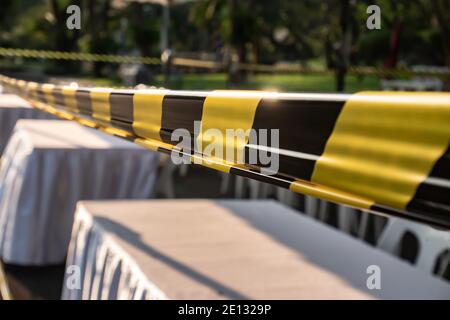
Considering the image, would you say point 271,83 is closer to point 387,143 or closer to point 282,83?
point 282,83

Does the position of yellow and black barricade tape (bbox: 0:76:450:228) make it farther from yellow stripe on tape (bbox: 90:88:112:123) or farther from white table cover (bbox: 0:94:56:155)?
white table cover (bbox: 0:94:56:155)

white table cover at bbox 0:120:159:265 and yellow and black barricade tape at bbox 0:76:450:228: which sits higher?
yellow and black barricade tape at bbox 0:76:450:228

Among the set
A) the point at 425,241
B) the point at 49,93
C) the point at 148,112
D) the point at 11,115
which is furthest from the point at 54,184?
the point at 11,115

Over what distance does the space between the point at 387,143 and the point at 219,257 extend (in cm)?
147

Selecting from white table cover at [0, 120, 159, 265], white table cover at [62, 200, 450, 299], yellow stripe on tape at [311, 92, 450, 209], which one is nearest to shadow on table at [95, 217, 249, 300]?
white table cover at [62, 200, 450, 299]

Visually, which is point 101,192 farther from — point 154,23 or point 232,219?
point 154,23

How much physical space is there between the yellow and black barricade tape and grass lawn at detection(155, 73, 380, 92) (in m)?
17.7

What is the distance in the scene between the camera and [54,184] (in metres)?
3.78

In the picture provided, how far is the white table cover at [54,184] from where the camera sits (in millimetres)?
3732

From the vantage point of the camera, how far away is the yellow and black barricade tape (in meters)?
0.66

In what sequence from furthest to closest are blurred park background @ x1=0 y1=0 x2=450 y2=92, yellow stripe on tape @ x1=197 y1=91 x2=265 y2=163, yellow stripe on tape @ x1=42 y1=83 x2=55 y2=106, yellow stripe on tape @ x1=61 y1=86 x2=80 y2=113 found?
blurred park background @ x1=0 y1=0 x2=450 y2=92
yellow stripe on tape @ x1=42 y1=83 x2=55 y2=106
yellow stripe on tape @ x1=61 y1=86 x2=80 y2=113
yellow stripe on tape @ x1=197 y1=91 x2=265 y2=163

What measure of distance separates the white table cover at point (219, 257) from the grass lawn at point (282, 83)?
633 inches
